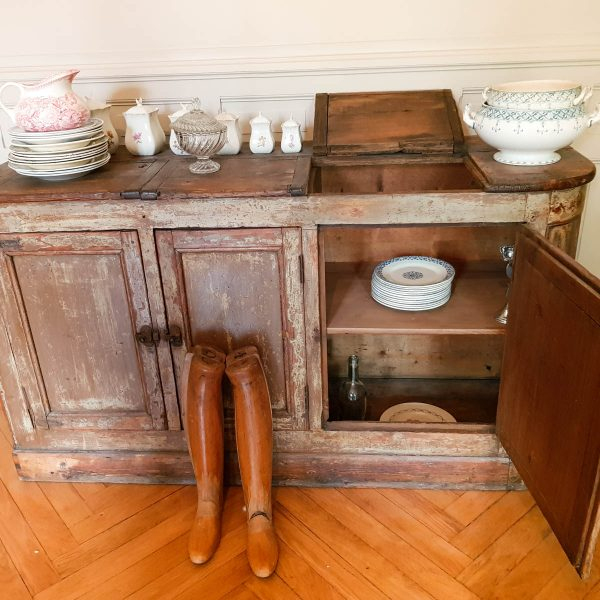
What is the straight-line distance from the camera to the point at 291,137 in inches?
72.1

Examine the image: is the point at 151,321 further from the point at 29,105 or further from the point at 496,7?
the point at 496,7

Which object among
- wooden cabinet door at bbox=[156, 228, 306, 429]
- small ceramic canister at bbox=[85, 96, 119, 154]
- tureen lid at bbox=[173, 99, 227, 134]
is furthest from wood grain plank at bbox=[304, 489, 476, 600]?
small ceramic canister at bbox=[85, 96, 119, 154]

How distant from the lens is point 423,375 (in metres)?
2.19

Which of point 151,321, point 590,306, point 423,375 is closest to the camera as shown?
point 590,306

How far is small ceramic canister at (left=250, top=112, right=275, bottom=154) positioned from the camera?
1.81 meters

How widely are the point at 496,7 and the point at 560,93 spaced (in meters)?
0.45

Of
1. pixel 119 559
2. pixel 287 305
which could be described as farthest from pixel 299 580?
pixel 287 305

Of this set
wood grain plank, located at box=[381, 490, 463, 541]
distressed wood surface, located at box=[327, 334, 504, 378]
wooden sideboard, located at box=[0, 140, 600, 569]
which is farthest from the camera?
distressed wood surface, located at box=[327, 334, 504, 378]

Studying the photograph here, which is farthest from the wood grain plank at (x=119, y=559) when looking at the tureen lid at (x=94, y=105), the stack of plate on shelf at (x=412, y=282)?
the tureen lid at (x=94, y=105)

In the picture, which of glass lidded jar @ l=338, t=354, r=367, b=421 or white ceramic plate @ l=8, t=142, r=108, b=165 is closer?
white ceramic plate @ l=8, t=142, r=108, b=165

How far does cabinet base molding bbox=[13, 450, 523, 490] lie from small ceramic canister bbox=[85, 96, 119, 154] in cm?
91

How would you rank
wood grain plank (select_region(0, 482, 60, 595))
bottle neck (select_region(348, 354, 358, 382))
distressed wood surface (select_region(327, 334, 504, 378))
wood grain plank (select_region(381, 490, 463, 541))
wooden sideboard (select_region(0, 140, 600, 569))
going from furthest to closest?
distressed wood surface (select_region(327, 334, 504, 378)), bottle neck (select_region(348, 354, 358, 382)), wood grain plank (select_region(381, 490, 463, 541)), wood grain plank (select_region(0, 482, 60, 595)), wooden sideboard (select_region(0, 140, 600, 569))

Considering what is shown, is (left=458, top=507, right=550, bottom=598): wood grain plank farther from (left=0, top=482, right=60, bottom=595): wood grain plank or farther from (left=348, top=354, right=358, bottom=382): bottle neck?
(left=0, top=482, right=60, bottom=595): wood grain plank

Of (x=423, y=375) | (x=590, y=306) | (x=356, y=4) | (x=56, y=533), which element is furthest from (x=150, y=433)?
(x=356, y=4)
